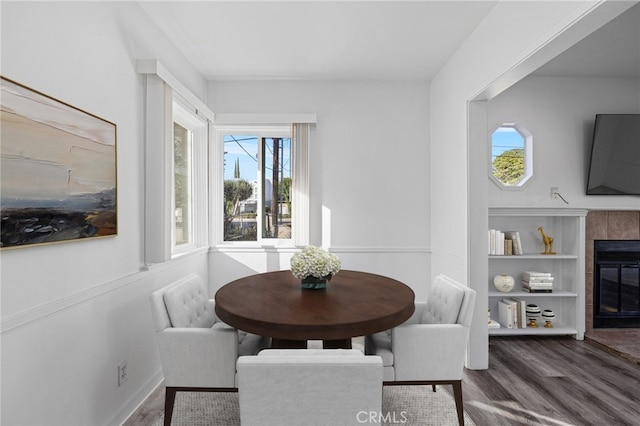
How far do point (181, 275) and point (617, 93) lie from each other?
486 centimetres

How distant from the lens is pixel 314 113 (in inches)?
155

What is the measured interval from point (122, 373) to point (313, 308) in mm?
1329

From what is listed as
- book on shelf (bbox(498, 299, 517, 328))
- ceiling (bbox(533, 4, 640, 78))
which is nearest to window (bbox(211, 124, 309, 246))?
book on shelf (bbox(498, 299, 517, 328))

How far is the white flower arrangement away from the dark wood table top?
12cm

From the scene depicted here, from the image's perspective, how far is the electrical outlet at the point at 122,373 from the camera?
2.19 metres

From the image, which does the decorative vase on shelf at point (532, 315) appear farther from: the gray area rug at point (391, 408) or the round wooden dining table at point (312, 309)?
the round wooden dining table at point (312, 309)

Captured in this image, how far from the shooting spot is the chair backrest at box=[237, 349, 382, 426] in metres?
1.20

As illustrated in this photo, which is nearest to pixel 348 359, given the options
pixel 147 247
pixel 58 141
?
pixel 58 141

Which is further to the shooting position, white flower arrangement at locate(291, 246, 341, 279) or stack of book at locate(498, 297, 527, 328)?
stack of book at locate(498, 297, 527, 328)

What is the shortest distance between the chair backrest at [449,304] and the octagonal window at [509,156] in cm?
199

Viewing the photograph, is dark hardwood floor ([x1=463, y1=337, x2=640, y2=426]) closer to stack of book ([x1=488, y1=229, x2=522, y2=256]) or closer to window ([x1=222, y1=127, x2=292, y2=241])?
stack of book ([x1=488, y1=229, x2=522, y2=256])

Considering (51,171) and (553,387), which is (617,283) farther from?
(51,171)

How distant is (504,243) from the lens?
3672 millimetres

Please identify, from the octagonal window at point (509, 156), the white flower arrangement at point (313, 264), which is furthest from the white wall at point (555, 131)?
the white flower arrangement at point (313, 264)
